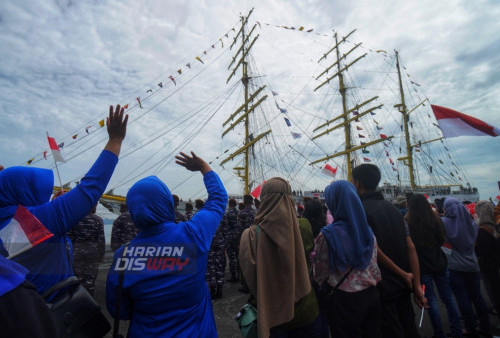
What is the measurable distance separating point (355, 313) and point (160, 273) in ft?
5.37

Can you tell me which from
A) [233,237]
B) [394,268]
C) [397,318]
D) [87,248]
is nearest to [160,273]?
[394,268]

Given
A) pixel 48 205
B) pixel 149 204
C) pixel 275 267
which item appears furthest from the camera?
pixel 275 267

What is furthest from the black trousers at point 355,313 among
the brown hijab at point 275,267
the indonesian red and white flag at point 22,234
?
the indonesian red and white flag at point 22,234

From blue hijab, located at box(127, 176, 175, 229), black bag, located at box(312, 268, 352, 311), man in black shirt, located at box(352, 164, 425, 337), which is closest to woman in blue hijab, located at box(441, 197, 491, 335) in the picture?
man in black shirt, located at box(352, 164, 425, 337)

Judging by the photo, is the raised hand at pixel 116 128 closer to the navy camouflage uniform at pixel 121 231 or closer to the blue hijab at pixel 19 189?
the blue hijab at pixel 19 189

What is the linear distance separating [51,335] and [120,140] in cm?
127

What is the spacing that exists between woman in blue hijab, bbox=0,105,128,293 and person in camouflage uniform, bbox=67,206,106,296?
207 cm

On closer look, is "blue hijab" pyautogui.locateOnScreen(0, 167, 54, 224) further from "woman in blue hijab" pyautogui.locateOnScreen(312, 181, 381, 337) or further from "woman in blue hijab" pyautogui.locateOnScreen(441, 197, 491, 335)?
"woman in blue hijab" pyautogui.locateOnScreen(441, 197, 491, 335)

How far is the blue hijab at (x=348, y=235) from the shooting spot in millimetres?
2119

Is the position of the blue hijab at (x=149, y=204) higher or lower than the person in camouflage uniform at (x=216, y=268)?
higher

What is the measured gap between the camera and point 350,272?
2.16 metres

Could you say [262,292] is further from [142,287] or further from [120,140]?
[120,140]

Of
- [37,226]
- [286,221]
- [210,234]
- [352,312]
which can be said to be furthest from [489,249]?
[37,226]

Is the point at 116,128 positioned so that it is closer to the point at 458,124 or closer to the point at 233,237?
the point at 233,237
